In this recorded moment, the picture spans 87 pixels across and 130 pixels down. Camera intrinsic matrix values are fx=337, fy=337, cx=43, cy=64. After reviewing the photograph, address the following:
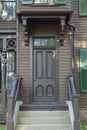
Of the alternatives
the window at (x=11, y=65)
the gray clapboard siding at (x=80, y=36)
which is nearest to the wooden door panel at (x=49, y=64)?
the gray clapboard siding at (x=80, y=36)

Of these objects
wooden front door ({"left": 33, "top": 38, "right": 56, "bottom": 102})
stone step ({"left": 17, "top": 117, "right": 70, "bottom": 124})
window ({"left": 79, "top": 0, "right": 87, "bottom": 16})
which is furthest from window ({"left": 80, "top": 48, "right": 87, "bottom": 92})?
stone step ({"left": 17, "top": 117, "right": 70, "bottom": 124})

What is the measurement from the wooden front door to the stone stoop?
4.41ft

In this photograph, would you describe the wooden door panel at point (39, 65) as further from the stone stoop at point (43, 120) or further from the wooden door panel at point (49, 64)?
the stone stoop at point (43, 120)

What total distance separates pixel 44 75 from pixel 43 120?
237cm

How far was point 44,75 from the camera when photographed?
43.8 ft

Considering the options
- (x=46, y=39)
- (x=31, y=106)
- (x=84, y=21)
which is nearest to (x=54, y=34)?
(x=46, y=39)

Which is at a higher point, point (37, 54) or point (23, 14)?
point (23, 14)

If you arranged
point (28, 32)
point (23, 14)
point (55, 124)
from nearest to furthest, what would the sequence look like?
point (55, 124) → point (23, 14) → point (28, 32)

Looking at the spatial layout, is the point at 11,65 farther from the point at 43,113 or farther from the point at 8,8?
the point at 43,113

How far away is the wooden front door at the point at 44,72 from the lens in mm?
13281

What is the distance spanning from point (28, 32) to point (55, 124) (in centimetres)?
388

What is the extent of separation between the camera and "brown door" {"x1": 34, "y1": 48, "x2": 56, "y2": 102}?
43.6 ft

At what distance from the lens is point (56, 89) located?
43.4 feet

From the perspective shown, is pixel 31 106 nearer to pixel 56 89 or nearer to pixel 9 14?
pixel 56 89
